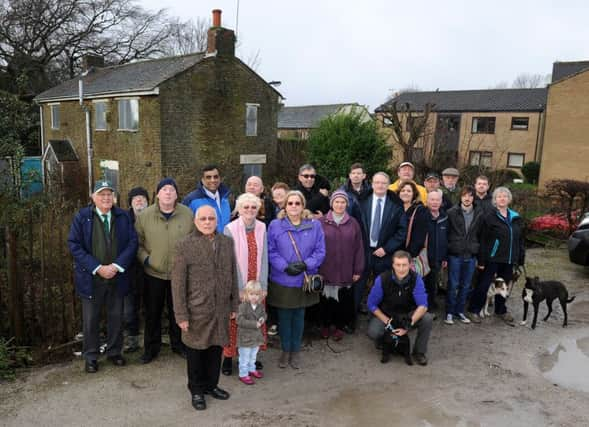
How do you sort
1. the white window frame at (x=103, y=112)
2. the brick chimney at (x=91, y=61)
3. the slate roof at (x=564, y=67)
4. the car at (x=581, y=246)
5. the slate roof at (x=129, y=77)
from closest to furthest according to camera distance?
the car at (x=581, y=246), the slate roof at (x=129, y=77), the white window frame at (x=103, y=112), the brick chimney at (x=91, y=61), the slate roof at (x=564, y=67)

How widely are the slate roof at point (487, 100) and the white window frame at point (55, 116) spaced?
76.1 ft

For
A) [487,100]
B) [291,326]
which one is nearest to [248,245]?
[291,326]

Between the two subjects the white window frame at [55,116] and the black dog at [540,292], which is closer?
the black dog at [540,292]

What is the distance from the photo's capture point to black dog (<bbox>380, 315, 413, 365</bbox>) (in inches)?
196

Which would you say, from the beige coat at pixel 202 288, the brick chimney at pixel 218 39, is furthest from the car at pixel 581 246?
the brick chimney at pixel 218 39

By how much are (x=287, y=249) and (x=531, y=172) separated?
108 feet

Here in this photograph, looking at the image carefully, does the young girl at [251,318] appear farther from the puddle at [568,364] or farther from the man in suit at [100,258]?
the puddle at [568,364]

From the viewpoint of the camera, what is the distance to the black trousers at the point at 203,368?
3.93 m

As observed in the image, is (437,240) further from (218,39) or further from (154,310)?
(218,39)

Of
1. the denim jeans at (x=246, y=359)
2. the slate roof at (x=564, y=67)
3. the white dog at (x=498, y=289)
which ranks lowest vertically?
the denim jeans at (x=246, y=359)

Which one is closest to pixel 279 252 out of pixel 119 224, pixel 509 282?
pixel 119 224

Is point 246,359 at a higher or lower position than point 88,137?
lower

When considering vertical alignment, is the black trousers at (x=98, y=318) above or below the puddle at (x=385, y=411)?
above

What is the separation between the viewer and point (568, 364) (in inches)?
201
